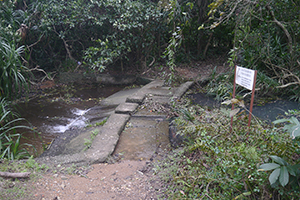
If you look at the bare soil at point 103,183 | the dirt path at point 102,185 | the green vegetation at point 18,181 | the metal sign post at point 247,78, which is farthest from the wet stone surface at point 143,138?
the metal sign post at point 247,78

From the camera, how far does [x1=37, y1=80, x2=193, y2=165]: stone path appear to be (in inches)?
96.2

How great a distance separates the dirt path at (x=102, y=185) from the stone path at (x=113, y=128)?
0.19 meters

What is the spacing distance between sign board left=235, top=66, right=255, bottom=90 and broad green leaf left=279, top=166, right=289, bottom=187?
0.95 m

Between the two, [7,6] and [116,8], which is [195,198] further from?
[7,6]

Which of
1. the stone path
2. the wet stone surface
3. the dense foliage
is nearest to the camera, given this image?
the stone path

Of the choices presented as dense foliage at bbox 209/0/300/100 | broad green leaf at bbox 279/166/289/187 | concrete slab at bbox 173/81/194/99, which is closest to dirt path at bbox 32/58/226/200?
broad green leaf at bbox 279/166/289/187

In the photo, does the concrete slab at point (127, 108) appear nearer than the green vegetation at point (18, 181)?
No

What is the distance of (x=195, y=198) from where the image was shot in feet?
5.60

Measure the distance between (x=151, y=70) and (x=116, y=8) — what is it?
6.04 feet

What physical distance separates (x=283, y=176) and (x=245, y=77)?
3.81 ft

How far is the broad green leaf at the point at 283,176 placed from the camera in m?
1.28

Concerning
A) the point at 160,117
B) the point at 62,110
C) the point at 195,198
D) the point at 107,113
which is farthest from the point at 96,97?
the point at 195,198

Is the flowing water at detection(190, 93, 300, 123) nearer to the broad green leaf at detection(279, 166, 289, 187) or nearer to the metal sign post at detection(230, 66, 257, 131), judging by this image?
the metal sign post at detection(230, 66, 257, 131)

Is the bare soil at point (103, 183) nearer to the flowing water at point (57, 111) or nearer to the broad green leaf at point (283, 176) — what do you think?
the broad green leaf at point (283, 176)
